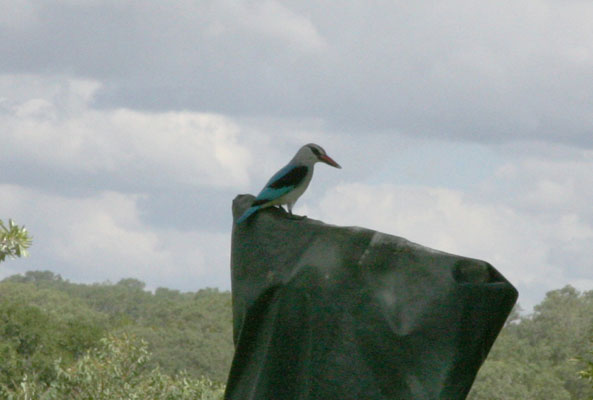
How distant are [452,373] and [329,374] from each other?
0.38 metres

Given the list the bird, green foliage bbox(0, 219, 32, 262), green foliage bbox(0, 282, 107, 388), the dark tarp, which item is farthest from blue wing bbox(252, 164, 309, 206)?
green foliage bbox(0, 282, 107, 388)

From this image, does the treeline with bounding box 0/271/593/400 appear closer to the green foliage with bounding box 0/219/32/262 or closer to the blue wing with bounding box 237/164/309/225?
the green foliage with bounding box 0/219/32/262

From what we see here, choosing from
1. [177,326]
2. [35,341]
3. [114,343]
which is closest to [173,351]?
[177,326]

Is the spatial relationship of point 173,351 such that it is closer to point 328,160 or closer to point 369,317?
point 328,160

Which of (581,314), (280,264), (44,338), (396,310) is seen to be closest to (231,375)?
(280,264)

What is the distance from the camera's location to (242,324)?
390 cm

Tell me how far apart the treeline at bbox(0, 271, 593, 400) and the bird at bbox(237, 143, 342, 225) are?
9367 mm

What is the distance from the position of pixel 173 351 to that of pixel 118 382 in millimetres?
24650

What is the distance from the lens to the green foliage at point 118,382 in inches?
542

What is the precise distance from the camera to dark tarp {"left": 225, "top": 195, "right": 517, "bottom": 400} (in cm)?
356

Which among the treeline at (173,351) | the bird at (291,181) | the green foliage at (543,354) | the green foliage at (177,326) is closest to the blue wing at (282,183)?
the bird at (291,181)

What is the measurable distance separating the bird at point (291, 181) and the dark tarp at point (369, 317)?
31cm

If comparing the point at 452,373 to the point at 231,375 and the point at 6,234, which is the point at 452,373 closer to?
the point at 231,375

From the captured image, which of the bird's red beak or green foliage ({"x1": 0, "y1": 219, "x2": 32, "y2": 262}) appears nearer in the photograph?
the bird's red beak
